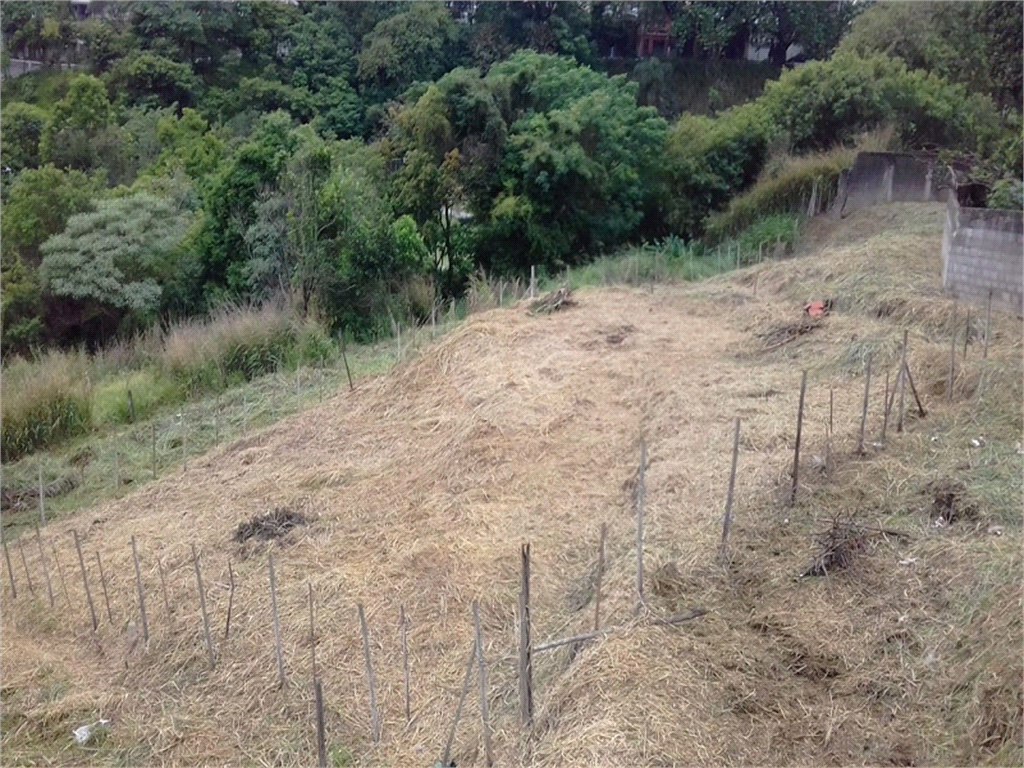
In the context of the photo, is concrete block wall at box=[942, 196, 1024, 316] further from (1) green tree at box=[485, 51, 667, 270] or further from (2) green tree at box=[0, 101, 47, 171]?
(2) green tree at box=[0, 101, 47, 171]

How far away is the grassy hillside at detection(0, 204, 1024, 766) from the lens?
9.78 feet

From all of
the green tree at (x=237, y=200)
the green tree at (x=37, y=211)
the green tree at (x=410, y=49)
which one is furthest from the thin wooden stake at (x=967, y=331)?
the green tree at (x=410, y=49)

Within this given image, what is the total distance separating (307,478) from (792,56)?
18.4 metres

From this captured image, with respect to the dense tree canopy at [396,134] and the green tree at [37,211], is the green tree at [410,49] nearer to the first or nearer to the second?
the dense tree canopy at [396,134]

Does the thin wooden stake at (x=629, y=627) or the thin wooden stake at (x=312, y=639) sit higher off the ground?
the thin wooden stake at (x=629, y=627)

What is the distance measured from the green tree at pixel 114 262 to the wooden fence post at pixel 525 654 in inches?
312

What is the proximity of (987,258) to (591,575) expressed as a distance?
4.61 meters

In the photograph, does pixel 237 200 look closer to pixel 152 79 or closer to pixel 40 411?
pixel 40 411

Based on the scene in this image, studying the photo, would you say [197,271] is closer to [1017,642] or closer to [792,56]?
[1017,642]

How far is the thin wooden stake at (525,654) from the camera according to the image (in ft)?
9.53

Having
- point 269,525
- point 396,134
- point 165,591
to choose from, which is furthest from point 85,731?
point 396,134

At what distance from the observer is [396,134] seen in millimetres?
12219

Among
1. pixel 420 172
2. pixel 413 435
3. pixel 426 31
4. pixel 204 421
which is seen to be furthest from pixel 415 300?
pixel 426 31

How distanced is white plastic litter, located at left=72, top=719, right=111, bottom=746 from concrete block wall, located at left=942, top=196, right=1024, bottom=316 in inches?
245
